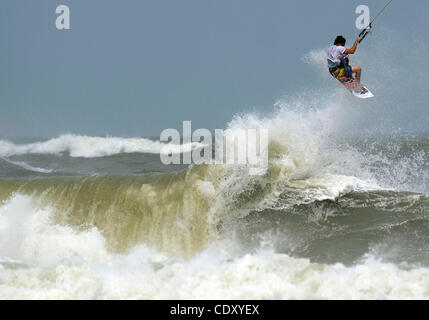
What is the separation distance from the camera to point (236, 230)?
8.62 metres

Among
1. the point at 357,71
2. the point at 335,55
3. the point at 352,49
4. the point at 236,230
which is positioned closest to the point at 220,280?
the point at 236,230

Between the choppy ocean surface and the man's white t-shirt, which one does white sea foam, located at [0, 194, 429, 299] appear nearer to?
the choppy ocean surface

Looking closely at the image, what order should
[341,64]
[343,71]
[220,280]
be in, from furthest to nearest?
[343,71] → [341,64] → [220,280]

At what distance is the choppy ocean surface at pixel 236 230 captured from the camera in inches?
233

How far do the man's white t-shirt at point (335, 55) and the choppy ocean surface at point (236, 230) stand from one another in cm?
152

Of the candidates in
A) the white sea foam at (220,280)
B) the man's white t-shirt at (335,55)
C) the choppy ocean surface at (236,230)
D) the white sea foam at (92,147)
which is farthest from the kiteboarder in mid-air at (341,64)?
the white sea foam at (92,147)

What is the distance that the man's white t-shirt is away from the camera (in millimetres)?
10516

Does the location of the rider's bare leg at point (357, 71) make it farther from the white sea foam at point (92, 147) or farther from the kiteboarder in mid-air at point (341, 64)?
the white sea foam at point (92, 147)

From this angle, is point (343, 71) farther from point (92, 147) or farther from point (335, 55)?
point (92, 147)

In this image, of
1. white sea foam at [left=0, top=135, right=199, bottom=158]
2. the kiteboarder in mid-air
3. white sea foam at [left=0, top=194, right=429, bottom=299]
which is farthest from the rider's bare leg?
white sea foam at [left=0, top=135, right=199, bottom=158]

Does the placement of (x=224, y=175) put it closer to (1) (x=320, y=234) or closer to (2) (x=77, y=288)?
Result: (1) (x=320, y=234)

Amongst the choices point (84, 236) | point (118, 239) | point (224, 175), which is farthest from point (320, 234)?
point (84, 236)

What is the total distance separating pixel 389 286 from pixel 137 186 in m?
6.24

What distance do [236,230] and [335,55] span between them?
4.94m
